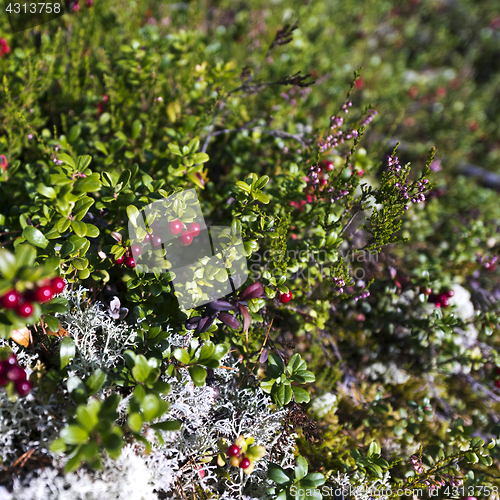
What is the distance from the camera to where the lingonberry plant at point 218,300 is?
4.39ft

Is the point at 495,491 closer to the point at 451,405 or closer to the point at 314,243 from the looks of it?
the point at 451,405

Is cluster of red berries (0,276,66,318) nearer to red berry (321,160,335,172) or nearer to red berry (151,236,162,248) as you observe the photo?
red berry (151,236,162,248)

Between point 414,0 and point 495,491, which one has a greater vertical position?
point 414,0

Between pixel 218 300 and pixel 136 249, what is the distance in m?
0.45

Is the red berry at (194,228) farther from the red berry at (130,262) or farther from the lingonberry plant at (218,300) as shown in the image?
the red berry at (130,262)

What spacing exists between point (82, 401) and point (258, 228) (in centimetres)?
101

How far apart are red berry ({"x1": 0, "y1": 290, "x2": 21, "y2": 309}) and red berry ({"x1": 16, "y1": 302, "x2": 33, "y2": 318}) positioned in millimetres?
14

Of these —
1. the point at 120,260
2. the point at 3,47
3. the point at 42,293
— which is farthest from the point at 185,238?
the point at 3,47

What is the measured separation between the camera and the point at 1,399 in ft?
4.42

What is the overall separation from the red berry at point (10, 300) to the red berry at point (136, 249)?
22.8 inches

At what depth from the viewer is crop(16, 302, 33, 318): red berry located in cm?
106

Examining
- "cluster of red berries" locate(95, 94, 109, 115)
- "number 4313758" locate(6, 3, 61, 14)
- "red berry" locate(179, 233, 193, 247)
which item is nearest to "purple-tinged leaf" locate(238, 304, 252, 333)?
"red berry" locate(179, 233, 193, 247)

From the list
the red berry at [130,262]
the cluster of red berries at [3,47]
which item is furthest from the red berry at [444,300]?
the cluster of red berries at [3,47]

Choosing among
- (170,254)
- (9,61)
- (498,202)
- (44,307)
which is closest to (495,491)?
(170,254)
